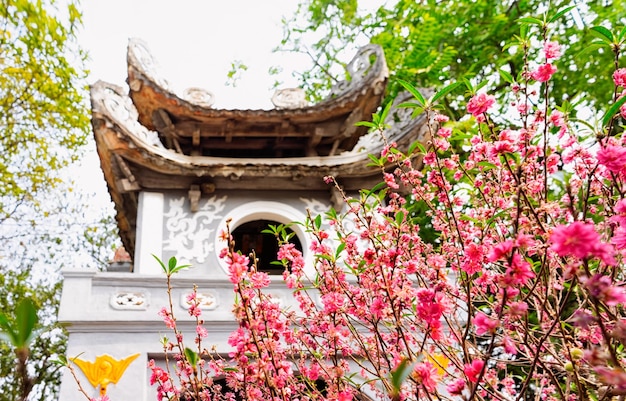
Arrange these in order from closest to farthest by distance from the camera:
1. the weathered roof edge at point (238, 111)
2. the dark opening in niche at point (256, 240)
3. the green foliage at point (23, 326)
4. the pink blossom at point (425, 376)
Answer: the green foliage at point (23, 326)
the pink blossom at point (425, 376)
the weathered roof edge at point (238, 111)
the dark opening in niche at point (256, 240)

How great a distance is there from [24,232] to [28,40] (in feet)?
14.9

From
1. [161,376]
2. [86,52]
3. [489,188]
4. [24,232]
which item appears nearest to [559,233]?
[489,188]

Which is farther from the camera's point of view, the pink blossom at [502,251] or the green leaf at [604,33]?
the green leaf at [604,33]

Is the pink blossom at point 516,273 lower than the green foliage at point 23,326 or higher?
higher

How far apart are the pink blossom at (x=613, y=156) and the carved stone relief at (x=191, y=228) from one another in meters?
4.71

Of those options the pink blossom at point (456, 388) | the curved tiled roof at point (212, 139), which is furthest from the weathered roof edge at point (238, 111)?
the pink blossom at point (456, 388)

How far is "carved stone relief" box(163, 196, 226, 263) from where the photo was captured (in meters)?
5.67

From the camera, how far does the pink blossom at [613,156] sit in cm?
145

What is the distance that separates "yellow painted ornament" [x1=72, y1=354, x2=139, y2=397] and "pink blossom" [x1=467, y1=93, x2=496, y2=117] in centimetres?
376

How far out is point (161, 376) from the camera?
7.95ft

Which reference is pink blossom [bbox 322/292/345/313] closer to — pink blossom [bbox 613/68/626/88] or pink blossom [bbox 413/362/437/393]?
pink blossom [bbox 413/362/437/393]

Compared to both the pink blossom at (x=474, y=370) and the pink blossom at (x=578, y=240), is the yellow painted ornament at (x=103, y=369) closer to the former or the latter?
the pink blossom at (x=474, y=370)

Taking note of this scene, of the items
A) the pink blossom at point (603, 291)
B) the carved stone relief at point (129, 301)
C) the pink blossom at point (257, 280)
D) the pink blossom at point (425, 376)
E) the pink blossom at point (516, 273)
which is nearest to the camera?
the pink blossom at point (603, 291)

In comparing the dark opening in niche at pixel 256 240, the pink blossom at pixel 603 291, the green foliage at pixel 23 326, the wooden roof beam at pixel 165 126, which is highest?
the wooden roof beam at pixel 165 126
